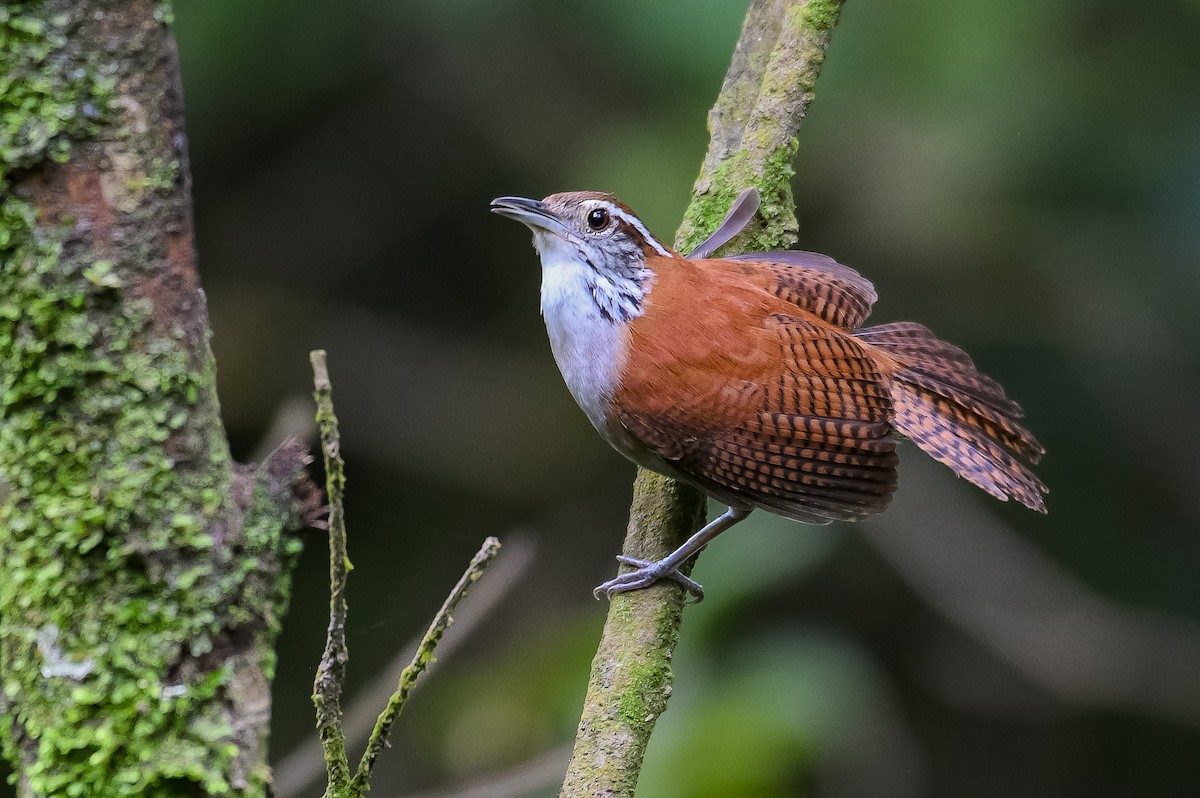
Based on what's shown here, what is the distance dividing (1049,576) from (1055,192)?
4.58 ft

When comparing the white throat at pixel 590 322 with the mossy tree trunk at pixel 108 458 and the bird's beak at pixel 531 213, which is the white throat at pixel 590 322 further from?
the mossy tree trunk at pixel 108 458

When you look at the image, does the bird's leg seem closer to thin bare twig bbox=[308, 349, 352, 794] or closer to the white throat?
the white throat

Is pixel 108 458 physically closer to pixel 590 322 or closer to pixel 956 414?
pixel 590 322

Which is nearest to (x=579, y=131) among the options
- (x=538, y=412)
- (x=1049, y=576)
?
(x=538, y=412)

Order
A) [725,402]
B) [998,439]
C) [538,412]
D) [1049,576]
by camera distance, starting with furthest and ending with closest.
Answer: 1. [538,412]
2. [1049,576]
3. [998,439]
4. [725,402]

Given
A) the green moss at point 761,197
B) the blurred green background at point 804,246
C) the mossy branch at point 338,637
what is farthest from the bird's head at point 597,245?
the mossy branch at point 338,637

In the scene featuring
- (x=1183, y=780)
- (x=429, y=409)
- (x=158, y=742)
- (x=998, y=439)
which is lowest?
(x=1183, y=780)

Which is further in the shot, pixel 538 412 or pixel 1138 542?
pixel 538 412

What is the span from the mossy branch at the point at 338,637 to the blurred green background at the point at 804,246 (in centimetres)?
189

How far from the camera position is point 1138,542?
4.25m

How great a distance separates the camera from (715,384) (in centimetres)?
265

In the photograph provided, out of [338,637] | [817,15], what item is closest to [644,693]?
[338,637]

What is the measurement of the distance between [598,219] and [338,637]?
1.56m

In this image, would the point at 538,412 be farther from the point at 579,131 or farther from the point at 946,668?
the point at 946,668
